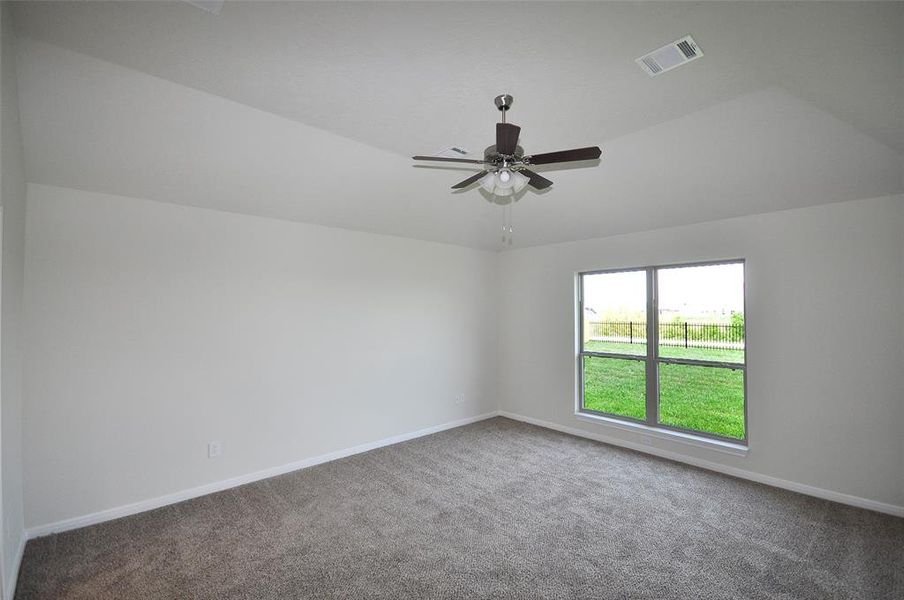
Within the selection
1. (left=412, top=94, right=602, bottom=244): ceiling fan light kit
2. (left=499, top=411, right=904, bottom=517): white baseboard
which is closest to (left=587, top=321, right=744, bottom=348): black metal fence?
(left=499, top=411, right=904, bottom=517): white baseboard

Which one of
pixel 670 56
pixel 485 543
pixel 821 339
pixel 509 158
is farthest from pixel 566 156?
pixel 821 339

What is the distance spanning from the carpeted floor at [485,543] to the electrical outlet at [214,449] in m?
0.35

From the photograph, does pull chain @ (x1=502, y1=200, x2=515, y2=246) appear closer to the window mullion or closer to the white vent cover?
the window mullion

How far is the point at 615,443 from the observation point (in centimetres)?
503

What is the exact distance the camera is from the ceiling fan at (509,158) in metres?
2.13

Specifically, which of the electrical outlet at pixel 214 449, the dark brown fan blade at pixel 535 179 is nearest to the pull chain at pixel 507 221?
the dark brown fan blade at pixel 535 179

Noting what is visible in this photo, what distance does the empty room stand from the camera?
7.02 feet

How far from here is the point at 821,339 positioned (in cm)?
369

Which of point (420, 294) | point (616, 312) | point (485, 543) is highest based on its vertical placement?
point (420, 294)

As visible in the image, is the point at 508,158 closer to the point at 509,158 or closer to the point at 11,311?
the point at 509,158

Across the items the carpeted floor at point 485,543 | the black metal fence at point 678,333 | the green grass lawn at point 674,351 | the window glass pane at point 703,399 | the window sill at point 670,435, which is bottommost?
the carpeted floor at point 485,543

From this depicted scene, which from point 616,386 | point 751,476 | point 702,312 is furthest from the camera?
point 616,386

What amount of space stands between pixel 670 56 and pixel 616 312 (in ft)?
11.8

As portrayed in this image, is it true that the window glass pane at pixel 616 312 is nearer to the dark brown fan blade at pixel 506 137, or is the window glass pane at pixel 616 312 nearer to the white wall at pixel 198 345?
the white wall at pixel 198 345
